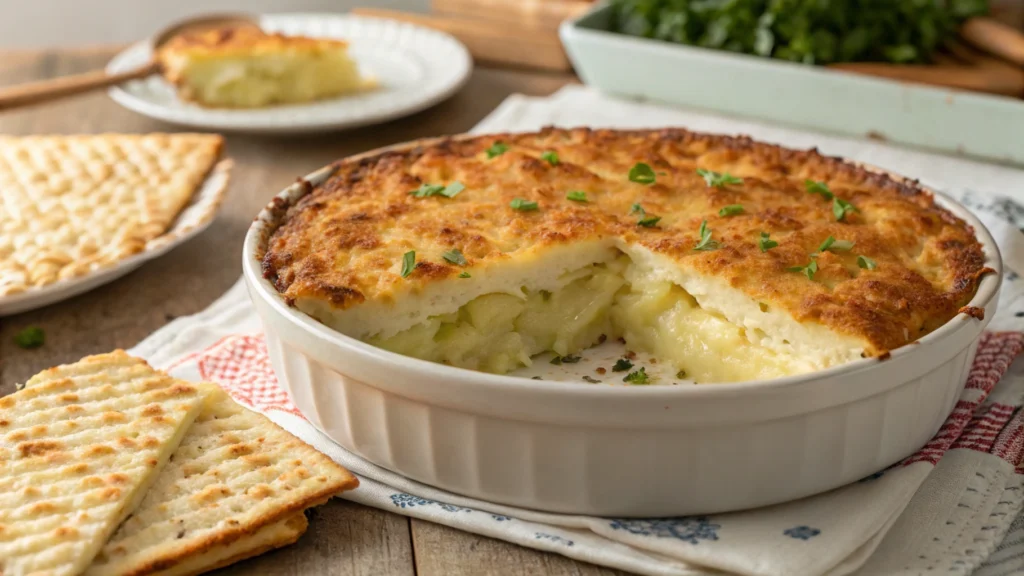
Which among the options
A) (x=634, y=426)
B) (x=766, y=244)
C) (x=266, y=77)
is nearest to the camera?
(x=634, y=426)

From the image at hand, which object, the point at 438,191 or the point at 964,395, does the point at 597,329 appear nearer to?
the point at 438,191

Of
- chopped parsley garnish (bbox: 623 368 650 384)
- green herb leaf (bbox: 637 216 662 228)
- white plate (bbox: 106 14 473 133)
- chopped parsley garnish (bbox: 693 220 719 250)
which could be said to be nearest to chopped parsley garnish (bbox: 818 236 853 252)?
chopped parsley garnish (bbox: 693 220 719 250)

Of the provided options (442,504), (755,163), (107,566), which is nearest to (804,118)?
(755,163)

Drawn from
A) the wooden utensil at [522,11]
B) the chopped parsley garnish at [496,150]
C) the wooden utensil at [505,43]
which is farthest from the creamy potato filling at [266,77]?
the chopped parsley garnish at [496,150]

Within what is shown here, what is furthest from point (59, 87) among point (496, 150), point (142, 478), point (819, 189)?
point (819, 189)

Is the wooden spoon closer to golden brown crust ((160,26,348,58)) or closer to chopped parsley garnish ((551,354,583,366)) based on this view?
golden brown crust ((160,26,348,58))

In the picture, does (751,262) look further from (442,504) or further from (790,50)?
(790,50)
